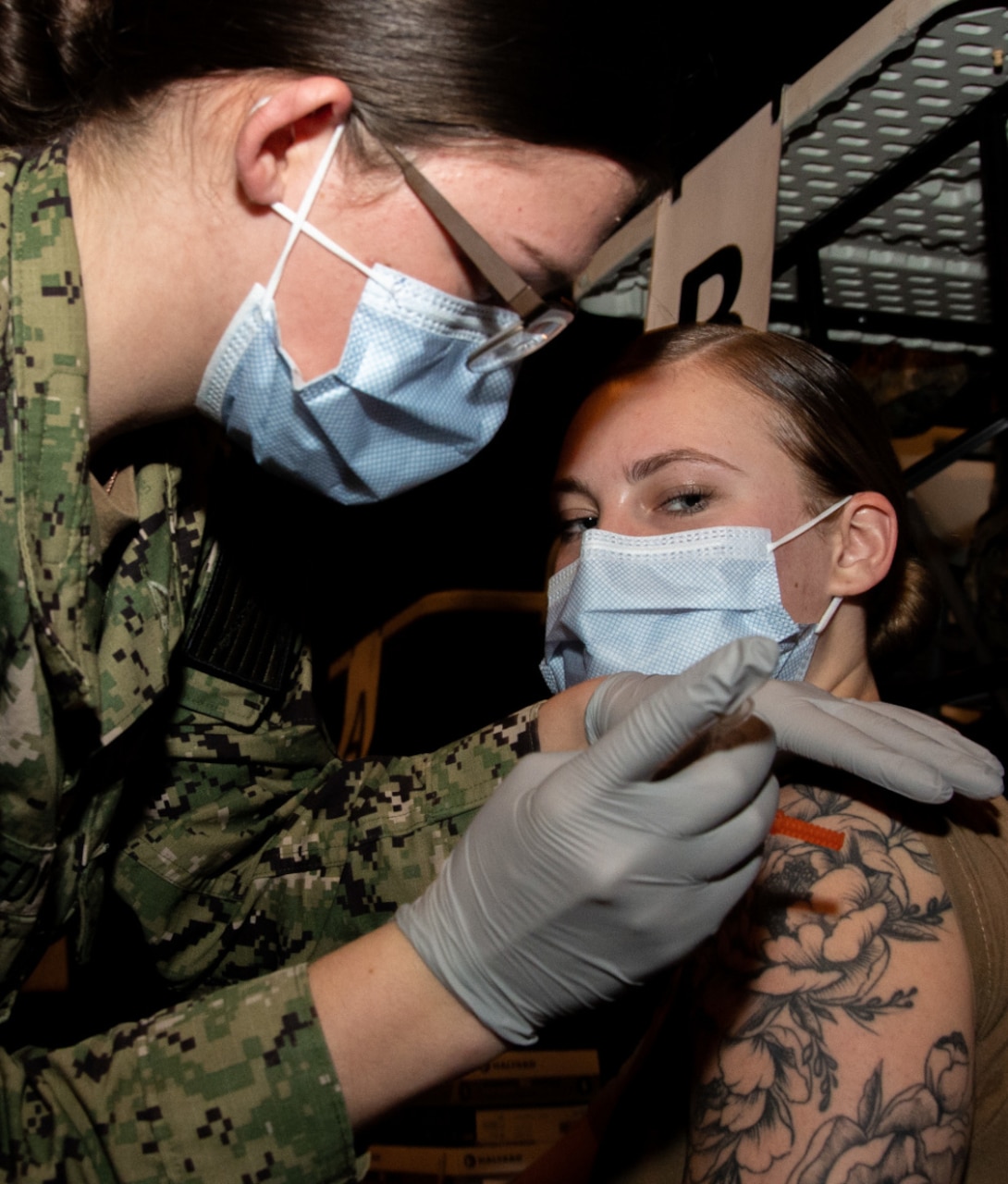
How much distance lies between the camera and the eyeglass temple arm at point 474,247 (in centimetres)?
120

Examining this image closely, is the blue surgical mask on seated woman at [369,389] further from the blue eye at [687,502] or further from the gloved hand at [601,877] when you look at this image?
the gloved hand at [601,877]

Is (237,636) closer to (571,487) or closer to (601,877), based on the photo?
(571,487)

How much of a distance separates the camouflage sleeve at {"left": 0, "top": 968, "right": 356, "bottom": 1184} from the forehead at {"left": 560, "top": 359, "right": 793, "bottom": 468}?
98 cm

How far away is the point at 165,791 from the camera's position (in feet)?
5.56

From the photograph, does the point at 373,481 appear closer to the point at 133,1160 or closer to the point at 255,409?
the point at 255,409

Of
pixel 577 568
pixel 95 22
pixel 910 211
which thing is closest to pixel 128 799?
pixel 577 568

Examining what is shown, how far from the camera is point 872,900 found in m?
1.21

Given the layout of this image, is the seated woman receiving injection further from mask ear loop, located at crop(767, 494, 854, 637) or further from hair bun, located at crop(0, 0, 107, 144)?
hair bun, located at crop(0, 0, 107, 144)

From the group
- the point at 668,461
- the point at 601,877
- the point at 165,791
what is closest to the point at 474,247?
the point at 668,461

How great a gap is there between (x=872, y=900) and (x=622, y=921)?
38 centimetres

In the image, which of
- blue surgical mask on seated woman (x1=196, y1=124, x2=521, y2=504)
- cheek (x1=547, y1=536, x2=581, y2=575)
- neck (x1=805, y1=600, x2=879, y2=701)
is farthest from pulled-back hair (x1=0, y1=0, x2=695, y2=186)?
neck (x1=805, y1=600, x2=879, y2=701)

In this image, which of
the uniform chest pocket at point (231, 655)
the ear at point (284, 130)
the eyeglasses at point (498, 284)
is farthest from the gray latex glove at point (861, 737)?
the ear at point (284, 130)

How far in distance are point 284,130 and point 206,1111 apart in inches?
43.0

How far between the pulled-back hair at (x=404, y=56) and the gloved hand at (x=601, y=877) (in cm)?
69
